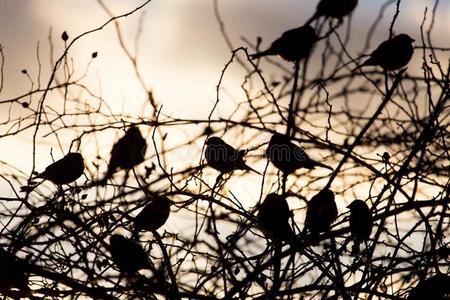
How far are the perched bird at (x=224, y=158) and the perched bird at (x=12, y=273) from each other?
74cm

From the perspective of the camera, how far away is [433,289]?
5.60ft

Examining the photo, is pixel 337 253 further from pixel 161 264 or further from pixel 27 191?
pixel 27 191

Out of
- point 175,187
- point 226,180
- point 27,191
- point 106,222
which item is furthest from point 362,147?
point 27,191

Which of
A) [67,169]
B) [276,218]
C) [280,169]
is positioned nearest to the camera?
[276,218]

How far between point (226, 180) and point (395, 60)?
0.69 meters

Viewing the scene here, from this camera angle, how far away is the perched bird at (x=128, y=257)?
181cm

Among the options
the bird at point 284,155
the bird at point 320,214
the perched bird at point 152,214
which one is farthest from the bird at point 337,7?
the perched bird at point 152,214

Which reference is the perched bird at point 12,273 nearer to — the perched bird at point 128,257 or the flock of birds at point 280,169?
the flock of birds at point 280,169

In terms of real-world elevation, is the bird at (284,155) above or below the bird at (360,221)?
above

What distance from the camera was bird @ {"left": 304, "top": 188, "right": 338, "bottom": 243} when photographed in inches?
71.8

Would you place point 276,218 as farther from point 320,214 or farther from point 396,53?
point 396,53

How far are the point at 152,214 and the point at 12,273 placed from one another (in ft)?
1.49

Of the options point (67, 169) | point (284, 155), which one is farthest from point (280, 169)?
point (67, 169)

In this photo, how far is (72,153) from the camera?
7.15ft
